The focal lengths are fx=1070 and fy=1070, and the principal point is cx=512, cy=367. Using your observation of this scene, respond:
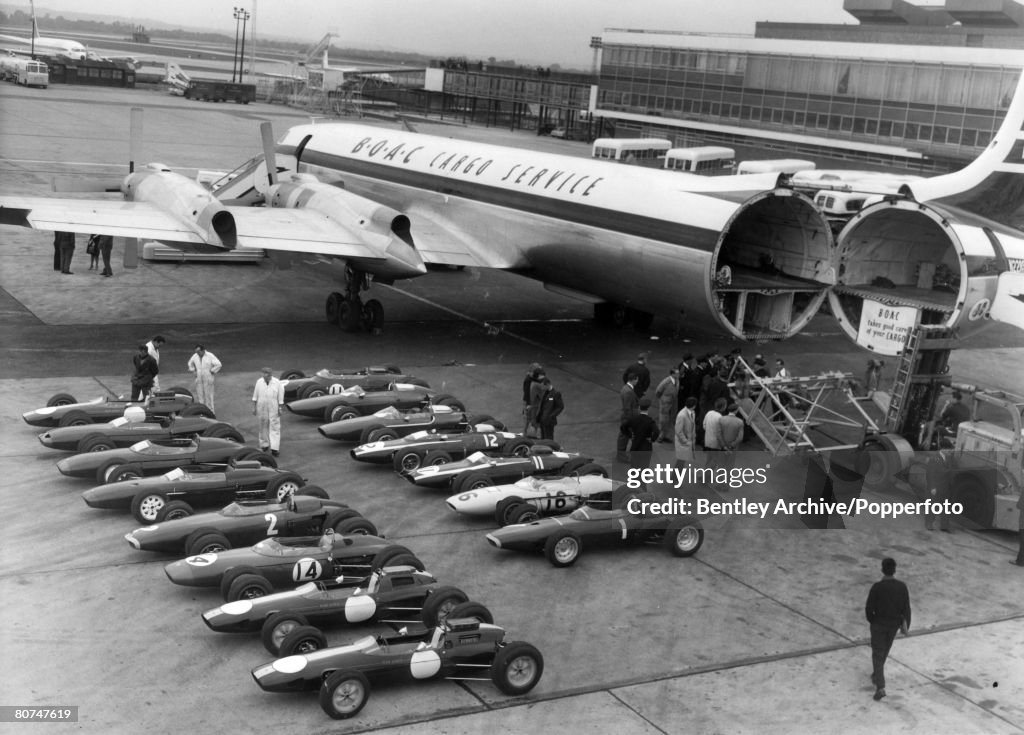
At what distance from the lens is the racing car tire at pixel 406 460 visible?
16.2 m

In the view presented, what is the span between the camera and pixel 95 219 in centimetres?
2155

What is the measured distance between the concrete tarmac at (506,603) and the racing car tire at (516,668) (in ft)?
0.45

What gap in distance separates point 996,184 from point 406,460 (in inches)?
642

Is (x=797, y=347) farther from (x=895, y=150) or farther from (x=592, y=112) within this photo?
(x=592, y=112)

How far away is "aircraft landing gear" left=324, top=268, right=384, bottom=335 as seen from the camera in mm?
24422

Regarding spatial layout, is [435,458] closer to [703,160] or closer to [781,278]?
[781,278]

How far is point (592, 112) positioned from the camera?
48.4 metres

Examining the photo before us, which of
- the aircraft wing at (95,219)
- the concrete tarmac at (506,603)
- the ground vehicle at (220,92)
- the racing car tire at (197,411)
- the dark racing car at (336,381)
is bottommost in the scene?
the concrete tarmac at (506,603)

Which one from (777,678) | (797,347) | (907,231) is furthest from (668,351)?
(777,678)

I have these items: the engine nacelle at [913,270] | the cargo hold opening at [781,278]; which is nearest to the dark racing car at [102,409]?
the cargo hold opening at [781,278]

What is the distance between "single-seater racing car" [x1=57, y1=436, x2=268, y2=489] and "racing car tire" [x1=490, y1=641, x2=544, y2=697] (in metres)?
6.14

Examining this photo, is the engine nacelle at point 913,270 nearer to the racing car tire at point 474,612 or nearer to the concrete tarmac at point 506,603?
the concrete tarmac at point 506,603

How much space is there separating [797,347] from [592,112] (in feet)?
77.7

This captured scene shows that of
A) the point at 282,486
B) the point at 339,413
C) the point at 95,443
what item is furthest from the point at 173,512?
the point at 339,413
